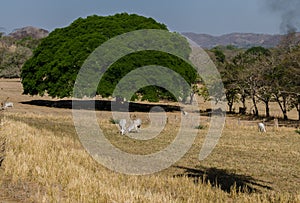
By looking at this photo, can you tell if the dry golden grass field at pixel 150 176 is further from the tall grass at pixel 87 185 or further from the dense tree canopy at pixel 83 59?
the dense tree canopy at pixel 83 59

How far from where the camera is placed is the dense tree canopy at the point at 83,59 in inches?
1791

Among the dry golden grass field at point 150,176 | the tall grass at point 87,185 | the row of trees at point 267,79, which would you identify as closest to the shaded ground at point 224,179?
the dry golden grass field at point 150,176

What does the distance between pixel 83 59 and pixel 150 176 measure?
3354 centimetres

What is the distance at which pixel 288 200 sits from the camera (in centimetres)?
1065

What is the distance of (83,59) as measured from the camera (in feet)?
150

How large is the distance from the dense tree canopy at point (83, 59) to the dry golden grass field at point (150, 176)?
66.4 ft

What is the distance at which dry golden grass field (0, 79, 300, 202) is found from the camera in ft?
32.1

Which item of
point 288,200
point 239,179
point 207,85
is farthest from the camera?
point 207,85

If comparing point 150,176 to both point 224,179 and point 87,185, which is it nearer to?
point 224,179

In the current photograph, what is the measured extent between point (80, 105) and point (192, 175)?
36.8 meters

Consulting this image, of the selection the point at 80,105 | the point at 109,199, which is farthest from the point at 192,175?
the point at 80,105

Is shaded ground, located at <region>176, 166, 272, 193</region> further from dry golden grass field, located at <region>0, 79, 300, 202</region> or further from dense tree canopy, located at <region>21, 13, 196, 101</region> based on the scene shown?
dense tree canopy, located at <region>21, 13, 196, 101</region>

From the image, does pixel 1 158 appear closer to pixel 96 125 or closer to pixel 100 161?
pixel 100 161

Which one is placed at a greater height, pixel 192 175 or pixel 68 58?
Result: pixel 68 58
